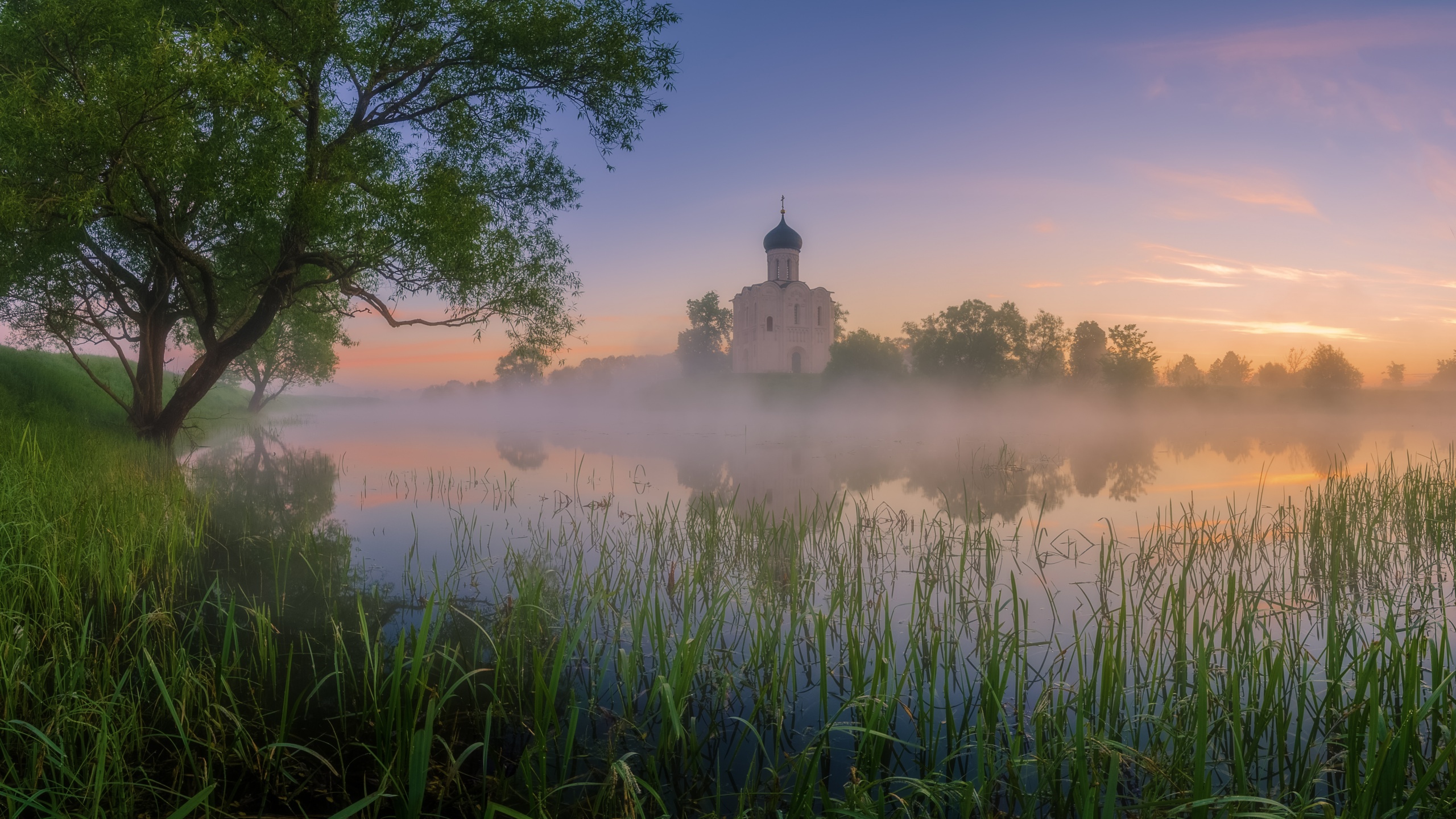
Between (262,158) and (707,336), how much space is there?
65426mm

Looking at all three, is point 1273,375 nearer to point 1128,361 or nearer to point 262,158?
point 1128,361

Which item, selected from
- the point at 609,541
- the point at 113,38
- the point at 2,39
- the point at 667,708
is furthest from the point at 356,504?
the point at 2,39

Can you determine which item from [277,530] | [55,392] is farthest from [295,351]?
[277,530]

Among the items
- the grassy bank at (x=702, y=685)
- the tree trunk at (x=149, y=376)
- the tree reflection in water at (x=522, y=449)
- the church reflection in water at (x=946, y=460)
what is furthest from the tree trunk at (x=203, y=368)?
the grassy bank at (x=702, y=685)

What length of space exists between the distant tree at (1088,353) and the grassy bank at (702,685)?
186 ft

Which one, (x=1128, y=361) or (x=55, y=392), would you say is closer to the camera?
(x=55, y=392)

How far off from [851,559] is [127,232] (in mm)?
15708

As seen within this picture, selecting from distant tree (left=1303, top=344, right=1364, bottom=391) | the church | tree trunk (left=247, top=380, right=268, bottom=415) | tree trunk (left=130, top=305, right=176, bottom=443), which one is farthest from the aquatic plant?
distant tree (left=1303, top=344, right=1364, bottom=391)

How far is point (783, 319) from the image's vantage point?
6819 cm

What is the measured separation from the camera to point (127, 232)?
549 inches

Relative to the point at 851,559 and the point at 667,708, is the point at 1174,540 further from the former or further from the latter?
the point at 667,708

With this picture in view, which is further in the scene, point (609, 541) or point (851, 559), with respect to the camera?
point (609, 541)

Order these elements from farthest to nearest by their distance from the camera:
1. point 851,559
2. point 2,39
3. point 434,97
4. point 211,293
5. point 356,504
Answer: point 434,97 < point 211,293 < point 2,39 < point 356,504 < point 851,559

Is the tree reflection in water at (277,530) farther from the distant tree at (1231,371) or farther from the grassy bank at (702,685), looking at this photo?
the distant tree at (1231,371)
